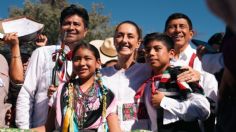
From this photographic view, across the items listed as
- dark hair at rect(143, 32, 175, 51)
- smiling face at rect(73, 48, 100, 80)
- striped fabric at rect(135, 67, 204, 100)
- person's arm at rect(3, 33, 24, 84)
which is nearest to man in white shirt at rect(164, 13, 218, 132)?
dark hair at rect(143, 32, 175, 51)

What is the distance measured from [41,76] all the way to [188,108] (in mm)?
1361

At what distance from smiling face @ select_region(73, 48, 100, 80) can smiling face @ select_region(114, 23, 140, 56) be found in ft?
1.09

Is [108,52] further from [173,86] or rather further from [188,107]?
[188,107]

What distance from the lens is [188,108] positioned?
261cm

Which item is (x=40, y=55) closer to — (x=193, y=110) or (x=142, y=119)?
(x=142, y=119)

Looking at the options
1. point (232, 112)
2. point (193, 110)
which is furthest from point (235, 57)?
point (193, 110)

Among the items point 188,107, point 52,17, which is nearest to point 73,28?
point 188,107

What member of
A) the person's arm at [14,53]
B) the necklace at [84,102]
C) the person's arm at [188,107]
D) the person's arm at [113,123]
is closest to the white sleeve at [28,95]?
the person's arm at [14,53]

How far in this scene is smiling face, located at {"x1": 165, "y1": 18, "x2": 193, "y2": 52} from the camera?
3.52m

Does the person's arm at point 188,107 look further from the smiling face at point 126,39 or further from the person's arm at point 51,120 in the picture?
the person's arm at point 51,120

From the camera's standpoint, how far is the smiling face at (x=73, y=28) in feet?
10.6

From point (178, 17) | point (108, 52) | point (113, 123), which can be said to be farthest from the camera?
point (108, 52)

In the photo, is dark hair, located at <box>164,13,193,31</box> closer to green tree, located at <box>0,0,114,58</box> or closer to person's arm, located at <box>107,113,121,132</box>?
→ person's arm, located at <box>107,113,121,132</box>

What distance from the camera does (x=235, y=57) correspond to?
3.82 ft
